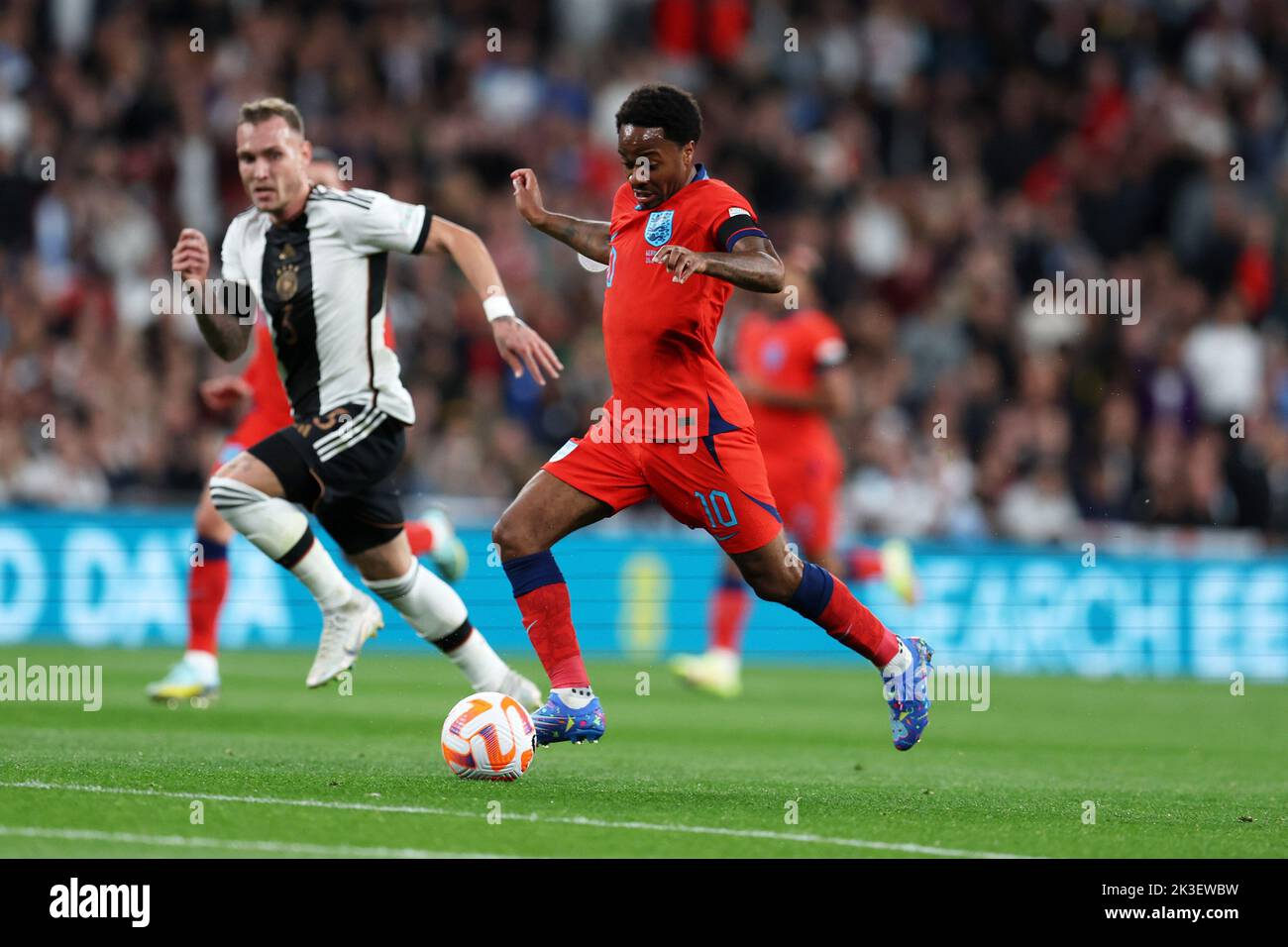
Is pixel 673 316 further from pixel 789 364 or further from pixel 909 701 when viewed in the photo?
pixel 789 364

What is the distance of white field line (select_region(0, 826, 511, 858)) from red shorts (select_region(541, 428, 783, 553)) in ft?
7.13

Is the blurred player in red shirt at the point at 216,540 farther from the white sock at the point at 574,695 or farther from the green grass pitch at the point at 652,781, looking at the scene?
the white sock at the point at 574,695

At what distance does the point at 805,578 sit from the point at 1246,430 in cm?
1150

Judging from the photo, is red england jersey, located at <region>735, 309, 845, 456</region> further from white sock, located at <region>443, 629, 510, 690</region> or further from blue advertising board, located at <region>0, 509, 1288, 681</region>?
white sock, located at <region>443, 629, 510, 690</region>

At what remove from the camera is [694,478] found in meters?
7.42

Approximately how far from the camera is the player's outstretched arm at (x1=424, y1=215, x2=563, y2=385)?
24.1 feet

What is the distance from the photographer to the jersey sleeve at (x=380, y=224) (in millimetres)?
8422

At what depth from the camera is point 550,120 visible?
19547 millimetres

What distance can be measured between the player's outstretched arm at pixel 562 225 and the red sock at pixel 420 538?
10.7ft

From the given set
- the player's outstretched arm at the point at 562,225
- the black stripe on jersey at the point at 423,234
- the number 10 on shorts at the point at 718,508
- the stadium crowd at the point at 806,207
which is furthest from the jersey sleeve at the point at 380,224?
the stadium crowd at the point at 806,207

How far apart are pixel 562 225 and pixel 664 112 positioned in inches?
33.3

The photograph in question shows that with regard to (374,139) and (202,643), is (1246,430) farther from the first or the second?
(202,643)

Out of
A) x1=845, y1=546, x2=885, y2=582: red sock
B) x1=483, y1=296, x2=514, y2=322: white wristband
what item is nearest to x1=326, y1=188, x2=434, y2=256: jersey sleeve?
x1=483, y1=296, x2=514, y2=322: white wristband
